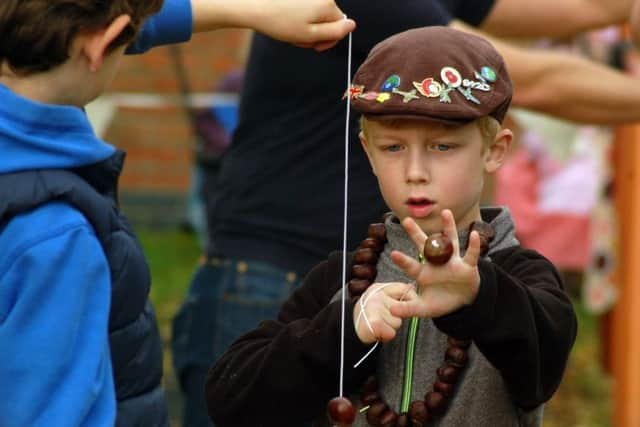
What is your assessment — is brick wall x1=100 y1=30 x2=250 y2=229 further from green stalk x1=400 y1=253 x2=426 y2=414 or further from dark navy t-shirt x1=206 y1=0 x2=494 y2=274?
green stalk x1=400 y1=253 x2=426 y2=414

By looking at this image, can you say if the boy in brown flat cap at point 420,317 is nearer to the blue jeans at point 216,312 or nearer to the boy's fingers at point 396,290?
the boy's fingers at point 396,290

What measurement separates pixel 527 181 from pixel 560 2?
504cm

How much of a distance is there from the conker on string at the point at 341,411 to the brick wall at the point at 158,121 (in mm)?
8526

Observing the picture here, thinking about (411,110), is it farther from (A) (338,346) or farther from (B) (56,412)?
(B) (56,412)

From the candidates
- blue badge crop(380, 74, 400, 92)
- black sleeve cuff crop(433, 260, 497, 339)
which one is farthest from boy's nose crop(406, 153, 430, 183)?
black sleeve cuff crop(433, 260, 497, 339)

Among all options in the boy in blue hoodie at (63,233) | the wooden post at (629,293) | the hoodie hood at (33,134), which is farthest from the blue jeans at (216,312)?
the wooden post at (629,293)

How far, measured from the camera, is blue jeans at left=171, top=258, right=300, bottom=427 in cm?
295

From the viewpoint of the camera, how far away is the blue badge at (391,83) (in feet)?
6.92

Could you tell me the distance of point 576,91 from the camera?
11.0 feet

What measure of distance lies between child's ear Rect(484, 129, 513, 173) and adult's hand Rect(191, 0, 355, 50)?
0.38m

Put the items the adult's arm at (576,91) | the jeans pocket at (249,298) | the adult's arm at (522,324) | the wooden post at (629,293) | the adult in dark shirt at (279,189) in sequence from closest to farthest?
the adult's arm at (522,324), the adult in dark shirt at (279,189), the jeans pocket at (249,298), the adult's arm at (576,91), the wooden post at (629,293)

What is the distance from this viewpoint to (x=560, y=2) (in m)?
3.46

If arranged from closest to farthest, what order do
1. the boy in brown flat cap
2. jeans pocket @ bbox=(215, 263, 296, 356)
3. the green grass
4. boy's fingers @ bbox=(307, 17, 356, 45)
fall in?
the boy in brown flat cap
boy's fingers @ bbox=(307, 17, 356, 45)
jeans pocket @ bbox=(215, 263, 296, 356)
the green grass

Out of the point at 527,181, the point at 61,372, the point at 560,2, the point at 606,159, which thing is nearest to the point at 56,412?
the point at 61,372
